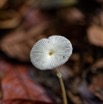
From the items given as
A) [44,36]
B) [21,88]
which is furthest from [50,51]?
[44,36]

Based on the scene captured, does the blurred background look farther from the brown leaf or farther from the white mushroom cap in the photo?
the white mushroom cap

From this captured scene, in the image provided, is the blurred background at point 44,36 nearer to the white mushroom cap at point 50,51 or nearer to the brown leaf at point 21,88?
the brown leaf at point 21,88

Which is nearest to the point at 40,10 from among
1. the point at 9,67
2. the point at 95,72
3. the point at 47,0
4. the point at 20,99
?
the point at 47,0

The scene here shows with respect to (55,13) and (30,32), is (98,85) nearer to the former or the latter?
(30,32)

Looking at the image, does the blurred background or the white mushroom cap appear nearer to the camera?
the white mushroom cap

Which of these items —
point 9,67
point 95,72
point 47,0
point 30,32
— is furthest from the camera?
point 47,0

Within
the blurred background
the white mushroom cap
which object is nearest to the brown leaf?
the blurred background

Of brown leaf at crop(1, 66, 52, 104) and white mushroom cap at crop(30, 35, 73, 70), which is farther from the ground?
white mushroom cap at crop(30, 35, 73, 70)

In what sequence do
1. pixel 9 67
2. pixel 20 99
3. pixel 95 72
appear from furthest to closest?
pixel 9 67 → pixel 95 72 → pixel 20 99

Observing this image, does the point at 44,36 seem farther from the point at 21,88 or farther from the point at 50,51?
the point at 50,51
